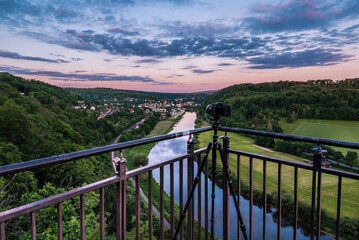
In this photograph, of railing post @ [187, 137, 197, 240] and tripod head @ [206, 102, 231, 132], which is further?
railing post @ [187, 137, 197, 240]

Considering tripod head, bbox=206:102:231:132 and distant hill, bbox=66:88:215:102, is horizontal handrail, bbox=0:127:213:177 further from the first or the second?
distant hill, bbox=66:88:215:102

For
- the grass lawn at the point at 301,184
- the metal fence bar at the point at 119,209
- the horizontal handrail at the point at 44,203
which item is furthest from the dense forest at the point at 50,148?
the grass lawn at the point at 301,184

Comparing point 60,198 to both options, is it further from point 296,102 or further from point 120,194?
point 296,102

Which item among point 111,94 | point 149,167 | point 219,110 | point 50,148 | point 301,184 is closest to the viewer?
point 149,167

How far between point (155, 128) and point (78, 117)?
11947 mm

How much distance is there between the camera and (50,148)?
18812 millimetres

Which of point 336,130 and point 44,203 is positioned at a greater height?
point 44,203

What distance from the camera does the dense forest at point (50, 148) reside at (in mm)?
7449

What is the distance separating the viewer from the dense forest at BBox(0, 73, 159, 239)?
7.45 m

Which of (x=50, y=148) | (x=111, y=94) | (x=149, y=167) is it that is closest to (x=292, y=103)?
(x=149, y=167)

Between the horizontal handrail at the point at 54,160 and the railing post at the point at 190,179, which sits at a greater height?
the horizontal handrail at the point at 54,160

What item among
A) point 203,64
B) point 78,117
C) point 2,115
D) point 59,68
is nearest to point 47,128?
point 2,115

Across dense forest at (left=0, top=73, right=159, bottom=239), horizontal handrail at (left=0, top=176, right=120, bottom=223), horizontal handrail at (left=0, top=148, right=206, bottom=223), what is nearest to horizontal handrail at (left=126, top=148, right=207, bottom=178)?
horizontal handrail at (left=0, top=148, right=206, bottom=223)

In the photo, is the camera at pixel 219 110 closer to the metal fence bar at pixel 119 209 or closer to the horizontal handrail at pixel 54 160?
the horizontal handrail at pixel 54 160
